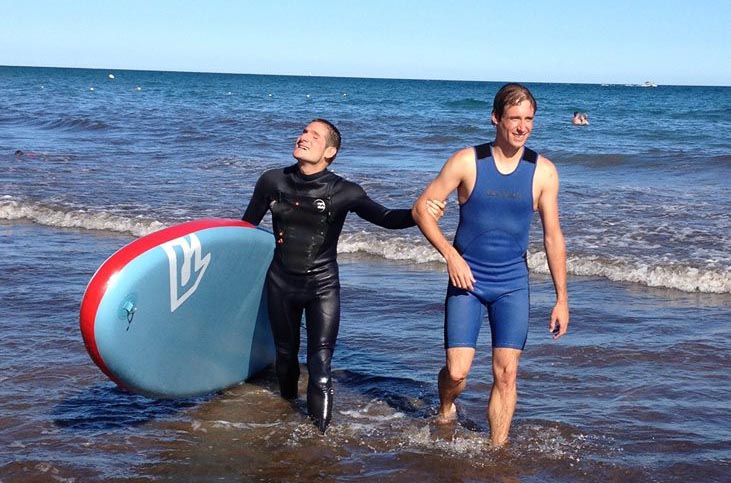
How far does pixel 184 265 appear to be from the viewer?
516 cm

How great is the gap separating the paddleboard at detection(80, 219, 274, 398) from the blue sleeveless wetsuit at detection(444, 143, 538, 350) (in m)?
1.41

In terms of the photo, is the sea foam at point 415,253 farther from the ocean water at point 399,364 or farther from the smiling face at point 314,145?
the smiling face at point 314,145

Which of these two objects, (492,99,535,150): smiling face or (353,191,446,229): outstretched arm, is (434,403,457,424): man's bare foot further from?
(492,99,535,150): smiling face

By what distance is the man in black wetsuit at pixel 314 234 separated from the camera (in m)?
5.25

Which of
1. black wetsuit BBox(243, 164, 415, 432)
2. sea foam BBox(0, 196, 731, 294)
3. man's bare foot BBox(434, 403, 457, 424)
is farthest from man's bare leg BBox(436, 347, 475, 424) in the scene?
sea foam BBox(0, 196, 731, 294)

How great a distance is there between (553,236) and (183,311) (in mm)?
2080

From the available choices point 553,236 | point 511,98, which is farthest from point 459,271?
point 511,98

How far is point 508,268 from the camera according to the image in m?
4.88

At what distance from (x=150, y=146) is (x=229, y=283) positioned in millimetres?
18250

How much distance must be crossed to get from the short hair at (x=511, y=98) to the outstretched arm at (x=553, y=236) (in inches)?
13.0

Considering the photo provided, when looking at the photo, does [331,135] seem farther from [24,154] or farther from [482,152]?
[24,154]

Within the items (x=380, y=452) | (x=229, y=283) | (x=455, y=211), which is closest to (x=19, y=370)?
(x=229, y=283)

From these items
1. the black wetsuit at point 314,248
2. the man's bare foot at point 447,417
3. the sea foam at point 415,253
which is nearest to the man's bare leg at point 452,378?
the man's bare foot at point 447,417

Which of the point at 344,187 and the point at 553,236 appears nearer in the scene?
the point at 553,236
